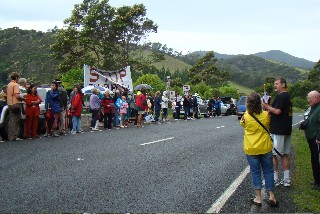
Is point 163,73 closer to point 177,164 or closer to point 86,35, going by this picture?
point 86,35

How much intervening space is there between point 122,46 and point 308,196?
42.3 meters

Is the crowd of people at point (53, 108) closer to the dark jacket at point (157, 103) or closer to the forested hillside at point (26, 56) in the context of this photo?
the dark jacket at point (157, 103)

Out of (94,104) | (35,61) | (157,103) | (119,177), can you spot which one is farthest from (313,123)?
(35,61)

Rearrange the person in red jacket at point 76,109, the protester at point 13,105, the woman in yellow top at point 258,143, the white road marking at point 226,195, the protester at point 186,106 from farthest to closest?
the protester at point 186,106 < the person in red jacket at point 76,109 < the protester at point 13,105 < the woman in yellow top at point 258,143 < the white road marking at point 226,195

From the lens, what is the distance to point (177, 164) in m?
9.74

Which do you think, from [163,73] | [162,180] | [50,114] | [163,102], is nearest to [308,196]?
[162,180]

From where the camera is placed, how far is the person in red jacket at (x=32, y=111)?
1437cm

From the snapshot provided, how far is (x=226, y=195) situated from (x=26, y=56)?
91250mm

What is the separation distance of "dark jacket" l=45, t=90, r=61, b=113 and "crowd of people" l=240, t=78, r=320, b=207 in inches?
384

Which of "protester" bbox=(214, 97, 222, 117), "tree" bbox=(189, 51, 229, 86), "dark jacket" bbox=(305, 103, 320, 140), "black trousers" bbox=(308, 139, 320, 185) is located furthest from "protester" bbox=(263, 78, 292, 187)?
"tree" bbox=(189, 51, 229, 86)

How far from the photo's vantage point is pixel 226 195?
267 inches

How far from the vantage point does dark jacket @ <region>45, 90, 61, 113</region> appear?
15.6 meters

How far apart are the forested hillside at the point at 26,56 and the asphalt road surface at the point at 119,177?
60912mm

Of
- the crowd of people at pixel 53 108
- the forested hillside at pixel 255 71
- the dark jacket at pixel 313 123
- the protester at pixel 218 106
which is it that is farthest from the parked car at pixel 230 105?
the forested hillside at pixel 255 71
